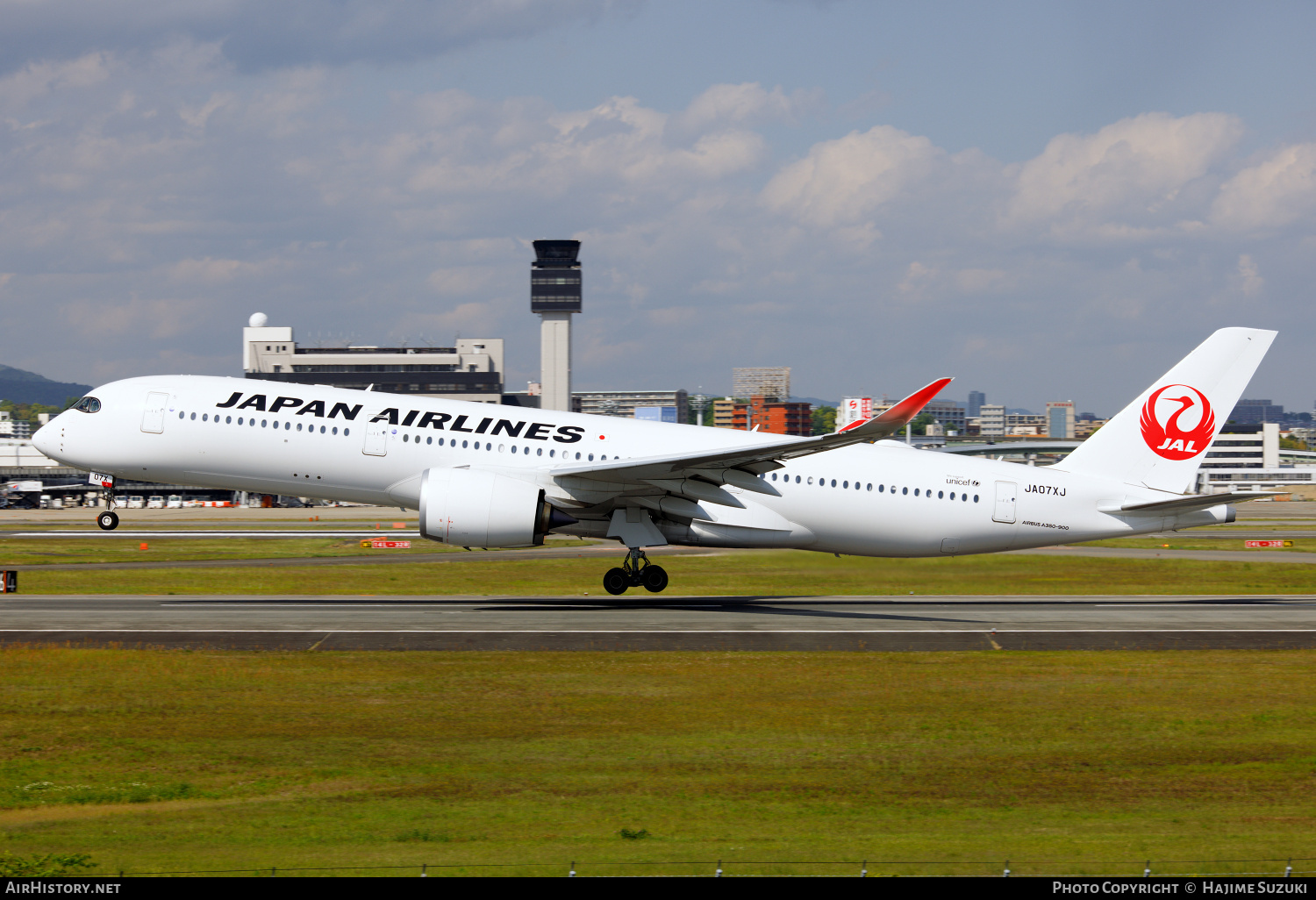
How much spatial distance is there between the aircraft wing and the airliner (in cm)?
8

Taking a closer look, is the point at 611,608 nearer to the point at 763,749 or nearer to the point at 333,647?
the point at 333,647

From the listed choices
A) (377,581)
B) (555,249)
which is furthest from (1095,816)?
(555,249)

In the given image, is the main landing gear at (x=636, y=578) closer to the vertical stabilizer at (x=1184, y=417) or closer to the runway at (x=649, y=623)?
the runway at (x=649, y=623)

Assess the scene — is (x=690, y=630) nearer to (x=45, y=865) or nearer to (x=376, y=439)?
(x=376, y=439)

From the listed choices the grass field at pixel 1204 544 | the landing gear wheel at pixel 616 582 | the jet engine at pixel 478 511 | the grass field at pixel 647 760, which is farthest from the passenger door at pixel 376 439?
the grass field at pixel 1204 544

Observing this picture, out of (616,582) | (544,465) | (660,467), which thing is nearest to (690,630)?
(660,467)

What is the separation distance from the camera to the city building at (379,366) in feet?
579

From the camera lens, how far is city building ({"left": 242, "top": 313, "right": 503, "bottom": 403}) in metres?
177

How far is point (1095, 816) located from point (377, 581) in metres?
32.1

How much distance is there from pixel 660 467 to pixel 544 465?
3.90m

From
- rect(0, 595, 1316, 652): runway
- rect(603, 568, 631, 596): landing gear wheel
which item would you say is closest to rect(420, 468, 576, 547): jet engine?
rect(0, 595, 1316, 652): runway

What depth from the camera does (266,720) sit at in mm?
17422
